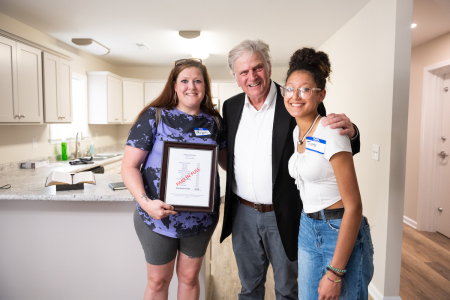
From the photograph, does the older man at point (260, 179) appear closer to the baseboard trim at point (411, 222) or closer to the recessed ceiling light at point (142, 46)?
the recessed ceiling light at point (142, 46)

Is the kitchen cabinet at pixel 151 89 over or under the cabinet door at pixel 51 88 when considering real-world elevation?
over

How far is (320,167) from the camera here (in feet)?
3.58

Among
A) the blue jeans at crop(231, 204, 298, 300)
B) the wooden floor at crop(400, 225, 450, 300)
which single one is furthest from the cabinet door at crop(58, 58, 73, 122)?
the wooden floor at crop(400, 225, 450, 300)

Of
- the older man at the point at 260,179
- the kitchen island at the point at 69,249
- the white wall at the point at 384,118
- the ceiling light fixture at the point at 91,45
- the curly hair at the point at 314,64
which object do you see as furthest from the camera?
the ceiling light fixture at the point at 91,45

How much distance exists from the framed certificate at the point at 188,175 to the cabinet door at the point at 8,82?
96.8 inches

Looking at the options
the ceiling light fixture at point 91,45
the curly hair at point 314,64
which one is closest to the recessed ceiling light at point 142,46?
the ceiling light fixture at point 91,45

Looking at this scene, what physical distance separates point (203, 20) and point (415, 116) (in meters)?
3.21

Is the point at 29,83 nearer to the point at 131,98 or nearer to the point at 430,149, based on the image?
the point at 131,98

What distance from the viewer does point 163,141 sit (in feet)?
4.53

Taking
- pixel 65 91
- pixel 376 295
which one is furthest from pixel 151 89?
pixel 376 295

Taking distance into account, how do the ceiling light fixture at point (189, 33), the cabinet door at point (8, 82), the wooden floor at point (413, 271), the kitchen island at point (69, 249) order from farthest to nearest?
1. the ceiling light fixture at point (189, 33)
2. the cabinet door at point (8, 82)
3. the wooden floor at point (413, 271)
4. the kitchen island at point (69, 249)

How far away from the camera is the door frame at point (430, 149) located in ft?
12.9

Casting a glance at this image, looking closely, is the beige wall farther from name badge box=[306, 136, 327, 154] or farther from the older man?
name badge box=[306, 136, 327, 154]

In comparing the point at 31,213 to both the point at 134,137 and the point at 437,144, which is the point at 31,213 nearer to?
the point at 134,137
